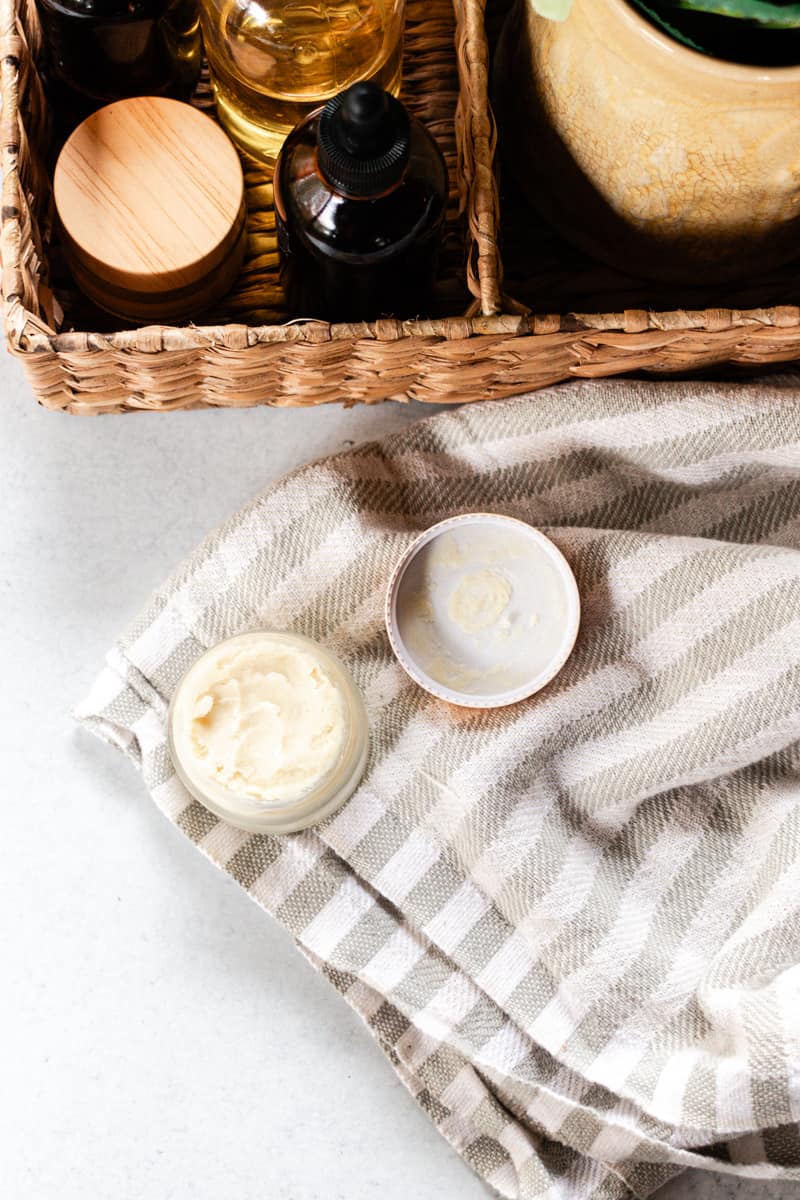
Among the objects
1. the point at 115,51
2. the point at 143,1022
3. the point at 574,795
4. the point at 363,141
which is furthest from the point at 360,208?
the point at 143,1022

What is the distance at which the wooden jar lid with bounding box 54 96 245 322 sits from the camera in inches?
20.3

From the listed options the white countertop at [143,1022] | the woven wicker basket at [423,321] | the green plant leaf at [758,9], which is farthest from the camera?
the white countertop at [143,1022]

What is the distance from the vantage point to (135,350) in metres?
0.48

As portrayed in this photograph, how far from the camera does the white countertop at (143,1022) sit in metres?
0.59

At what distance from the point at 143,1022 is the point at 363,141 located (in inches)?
17.8

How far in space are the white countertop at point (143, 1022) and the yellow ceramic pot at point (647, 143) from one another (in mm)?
314

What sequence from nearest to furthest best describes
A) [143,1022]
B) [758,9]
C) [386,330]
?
[758,9] → [386,330] → [143,1022]

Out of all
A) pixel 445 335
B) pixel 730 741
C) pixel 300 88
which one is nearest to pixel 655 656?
pixel 730 741

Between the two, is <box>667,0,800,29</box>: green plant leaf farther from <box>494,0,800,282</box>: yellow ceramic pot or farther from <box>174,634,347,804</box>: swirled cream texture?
<box>174,634,347,804</box>: swirled cream texture

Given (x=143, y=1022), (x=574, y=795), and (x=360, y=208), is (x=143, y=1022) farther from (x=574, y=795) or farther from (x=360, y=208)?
(x=360, y=208)

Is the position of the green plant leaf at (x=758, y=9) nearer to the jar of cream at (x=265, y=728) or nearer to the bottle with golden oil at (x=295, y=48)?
the bottle with golden oil at (x=295, y=48)

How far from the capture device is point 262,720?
521mm

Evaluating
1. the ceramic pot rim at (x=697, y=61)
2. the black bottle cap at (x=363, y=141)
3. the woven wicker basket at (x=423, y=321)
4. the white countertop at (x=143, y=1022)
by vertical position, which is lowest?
the white countertop at (x=143, y=1022)

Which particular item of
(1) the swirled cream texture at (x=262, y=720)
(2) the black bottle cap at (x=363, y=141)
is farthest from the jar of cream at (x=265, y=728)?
(2) the black bottle cap at (x=363, y=141)
